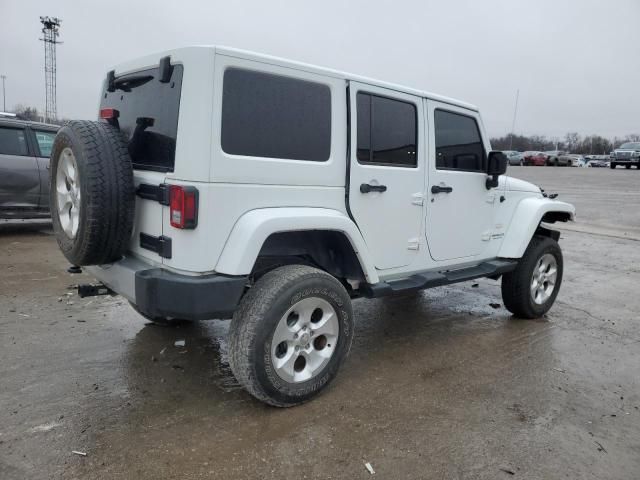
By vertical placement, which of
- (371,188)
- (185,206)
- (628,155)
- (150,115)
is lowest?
(185,206)

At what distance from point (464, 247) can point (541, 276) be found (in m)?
1.21

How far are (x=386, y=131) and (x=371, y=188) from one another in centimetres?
47

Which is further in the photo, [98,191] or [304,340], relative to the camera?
[304,340]

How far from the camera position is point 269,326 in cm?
279

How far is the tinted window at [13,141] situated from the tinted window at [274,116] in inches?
257

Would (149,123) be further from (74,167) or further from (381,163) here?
(381,163)

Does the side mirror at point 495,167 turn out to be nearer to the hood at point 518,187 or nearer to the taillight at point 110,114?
the hood at point 518,187

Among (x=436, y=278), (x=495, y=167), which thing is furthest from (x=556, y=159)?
(x=436, y=278)

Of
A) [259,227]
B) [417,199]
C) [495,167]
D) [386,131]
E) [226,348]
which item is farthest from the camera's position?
[495,167]

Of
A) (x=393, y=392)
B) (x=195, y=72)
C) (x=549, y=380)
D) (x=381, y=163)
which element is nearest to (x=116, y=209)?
(x=195, y=72)

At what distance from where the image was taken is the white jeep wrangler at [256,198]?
2.66 meters

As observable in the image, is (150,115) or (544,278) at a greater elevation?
(150,115)

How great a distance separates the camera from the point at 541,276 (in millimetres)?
4965

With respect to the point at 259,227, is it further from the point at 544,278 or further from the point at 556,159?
the point at 556,159
